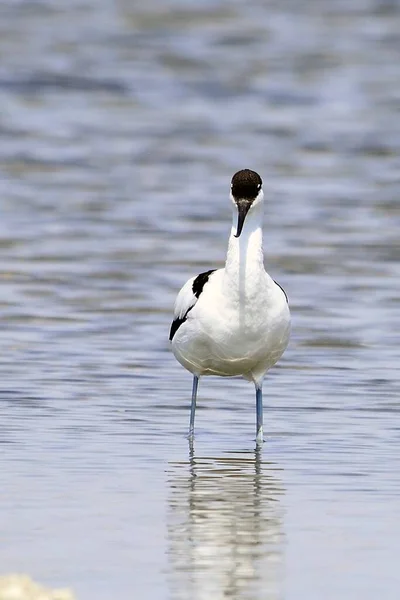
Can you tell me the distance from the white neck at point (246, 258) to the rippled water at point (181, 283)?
96 centimetres

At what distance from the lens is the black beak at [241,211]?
385 inches

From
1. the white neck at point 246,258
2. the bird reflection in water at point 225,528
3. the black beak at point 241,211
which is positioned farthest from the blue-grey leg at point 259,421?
the black beak at point 241,211

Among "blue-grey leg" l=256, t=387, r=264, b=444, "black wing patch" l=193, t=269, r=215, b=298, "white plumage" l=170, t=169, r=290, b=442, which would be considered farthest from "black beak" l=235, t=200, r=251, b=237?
"blue-grey leg" l=256, t=387, r=264, b=444

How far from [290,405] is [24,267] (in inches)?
230

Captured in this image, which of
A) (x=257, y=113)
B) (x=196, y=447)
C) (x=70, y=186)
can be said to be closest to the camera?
(x=196, y=447)

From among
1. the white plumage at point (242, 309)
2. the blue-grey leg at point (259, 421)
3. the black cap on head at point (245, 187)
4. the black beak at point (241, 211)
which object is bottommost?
the blue-grey leg at point (259, 421)

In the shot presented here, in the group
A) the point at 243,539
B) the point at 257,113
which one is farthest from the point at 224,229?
the point at 243,539

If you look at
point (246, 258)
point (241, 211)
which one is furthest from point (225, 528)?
point (241, 211)

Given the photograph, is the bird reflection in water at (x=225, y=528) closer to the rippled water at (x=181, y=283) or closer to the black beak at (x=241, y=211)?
the rippled water at (x=181, y=283)

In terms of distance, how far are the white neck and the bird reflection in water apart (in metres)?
0.99

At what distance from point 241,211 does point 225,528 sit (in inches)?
110

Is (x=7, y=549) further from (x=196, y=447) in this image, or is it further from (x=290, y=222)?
(x=290, y=222)

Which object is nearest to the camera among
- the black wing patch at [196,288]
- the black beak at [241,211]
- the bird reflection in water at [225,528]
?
the bird reflection in water at [225,528]

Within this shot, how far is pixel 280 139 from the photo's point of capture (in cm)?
2491
